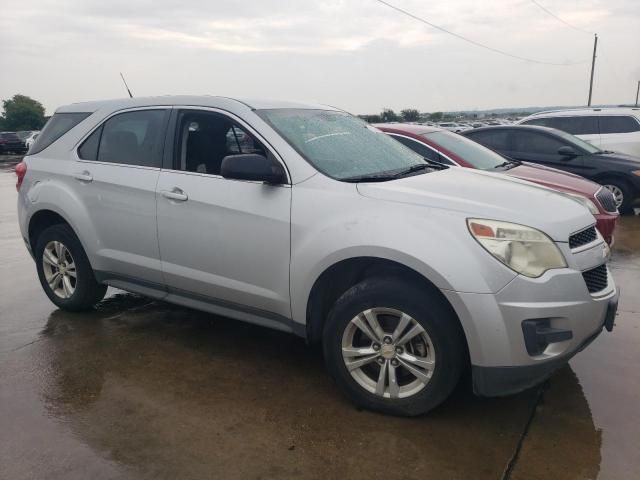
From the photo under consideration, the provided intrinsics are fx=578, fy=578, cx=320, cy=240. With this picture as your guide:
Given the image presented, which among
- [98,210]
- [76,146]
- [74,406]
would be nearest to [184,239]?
[98,210]

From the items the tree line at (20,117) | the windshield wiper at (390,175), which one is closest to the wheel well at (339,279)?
the windshield wiper at (390,175)

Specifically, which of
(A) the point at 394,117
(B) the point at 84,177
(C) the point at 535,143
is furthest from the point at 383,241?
(A) the point at 394,117

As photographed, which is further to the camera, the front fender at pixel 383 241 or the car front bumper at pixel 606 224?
the car front bumper at pixel 606 224

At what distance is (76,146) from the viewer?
458 cm

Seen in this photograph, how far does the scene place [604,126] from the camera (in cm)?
1134

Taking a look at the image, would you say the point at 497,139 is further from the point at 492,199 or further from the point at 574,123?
the point at 492,199

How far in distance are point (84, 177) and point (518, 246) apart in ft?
10.5

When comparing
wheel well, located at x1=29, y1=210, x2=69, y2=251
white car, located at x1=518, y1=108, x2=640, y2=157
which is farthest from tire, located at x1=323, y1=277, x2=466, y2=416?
white car, located at x1=518, y1=108, x2=640, y2=157

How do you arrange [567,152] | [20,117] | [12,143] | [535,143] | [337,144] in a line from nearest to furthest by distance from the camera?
[337,144], [567,152], [535,143], [12,143], [20,117]

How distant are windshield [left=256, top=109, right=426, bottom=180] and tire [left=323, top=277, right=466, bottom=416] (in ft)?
2.57

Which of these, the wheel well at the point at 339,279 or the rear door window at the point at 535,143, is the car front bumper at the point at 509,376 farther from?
the rear door window at the point at 535,143

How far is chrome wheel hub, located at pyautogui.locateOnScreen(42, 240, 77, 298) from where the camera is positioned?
4.73 meters

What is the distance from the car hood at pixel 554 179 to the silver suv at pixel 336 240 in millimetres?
2405

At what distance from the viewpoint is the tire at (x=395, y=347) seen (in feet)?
9.61
